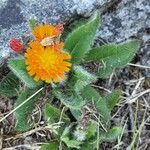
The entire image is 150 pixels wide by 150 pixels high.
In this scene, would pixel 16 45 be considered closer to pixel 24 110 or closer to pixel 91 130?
pixel 24 110

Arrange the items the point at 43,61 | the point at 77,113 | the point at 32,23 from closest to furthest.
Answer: the point at 43,61
the point at 32,23
the point at 77,113

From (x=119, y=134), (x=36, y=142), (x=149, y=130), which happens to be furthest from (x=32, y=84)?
(x=149, y=130)

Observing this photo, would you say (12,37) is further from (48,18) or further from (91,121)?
(91,121)

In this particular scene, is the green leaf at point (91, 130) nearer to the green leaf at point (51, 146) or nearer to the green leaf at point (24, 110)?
the green leaf at point (51, 146)

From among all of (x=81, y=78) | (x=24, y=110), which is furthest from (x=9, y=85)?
(x=81, y=78)

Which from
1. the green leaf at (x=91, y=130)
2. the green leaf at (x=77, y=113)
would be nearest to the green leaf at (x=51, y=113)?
the green leaf at (x=77, y=113)
